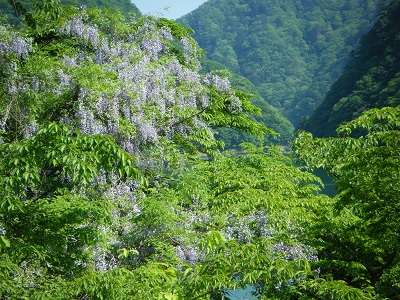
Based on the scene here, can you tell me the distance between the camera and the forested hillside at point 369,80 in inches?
1866

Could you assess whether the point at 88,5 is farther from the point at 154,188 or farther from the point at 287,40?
the point at 287,40

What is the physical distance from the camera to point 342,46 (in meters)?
122

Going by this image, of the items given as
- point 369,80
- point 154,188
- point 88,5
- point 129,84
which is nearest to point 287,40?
point 369,80

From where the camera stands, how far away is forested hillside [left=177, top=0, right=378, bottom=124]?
375 ft

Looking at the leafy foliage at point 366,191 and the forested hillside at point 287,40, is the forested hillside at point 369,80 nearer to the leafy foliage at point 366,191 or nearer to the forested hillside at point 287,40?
the leafy foliage at point 366,191

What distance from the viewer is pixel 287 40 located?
138625mm

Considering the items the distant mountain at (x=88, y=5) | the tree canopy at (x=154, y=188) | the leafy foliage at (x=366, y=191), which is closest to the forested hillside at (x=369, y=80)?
the distant mountain at (x=88, y=5)

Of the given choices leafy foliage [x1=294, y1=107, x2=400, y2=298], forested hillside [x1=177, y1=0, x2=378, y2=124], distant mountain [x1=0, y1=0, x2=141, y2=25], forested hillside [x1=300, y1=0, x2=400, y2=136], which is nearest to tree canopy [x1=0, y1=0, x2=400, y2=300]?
leafy foliage [x1=294, y1=107, x2=400, y2=298]

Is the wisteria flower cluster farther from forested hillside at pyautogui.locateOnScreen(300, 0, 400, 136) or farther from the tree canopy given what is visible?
forested hillside at pyautogui.locateOnScreen(300, 0, 400, 136)

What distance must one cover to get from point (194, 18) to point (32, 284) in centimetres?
15907

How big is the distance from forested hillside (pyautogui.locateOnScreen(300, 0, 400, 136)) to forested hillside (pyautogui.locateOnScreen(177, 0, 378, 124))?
44.2 m

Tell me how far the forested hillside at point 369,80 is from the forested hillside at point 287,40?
145ft

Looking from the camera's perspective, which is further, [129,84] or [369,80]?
[369,80]

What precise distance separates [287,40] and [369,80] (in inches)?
3635
